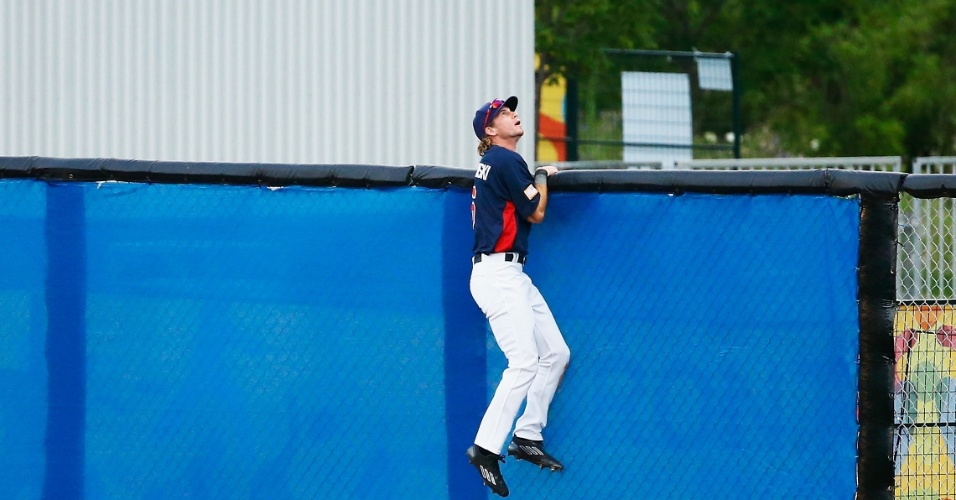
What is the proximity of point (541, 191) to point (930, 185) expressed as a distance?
1.70 m

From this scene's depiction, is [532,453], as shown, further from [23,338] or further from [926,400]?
[23,338]

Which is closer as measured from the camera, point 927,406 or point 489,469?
point 489,469

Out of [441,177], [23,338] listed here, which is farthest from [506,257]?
[23,338]

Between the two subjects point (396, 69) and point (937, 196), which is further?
point (396, 69)

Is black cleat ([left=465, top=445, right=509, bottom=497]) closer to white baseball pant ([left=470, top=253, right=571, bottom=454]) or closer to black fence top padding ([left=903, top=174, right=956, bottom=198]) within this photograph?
white baseball pant ([left=470, top=253, right=571, bottom=454])

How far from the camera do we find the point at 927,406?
5.57m

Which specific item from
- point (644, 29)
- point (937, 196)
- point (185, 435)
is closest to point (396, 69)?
point (185, 435)

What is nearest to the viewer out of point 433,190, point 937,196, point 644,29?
point 937,196

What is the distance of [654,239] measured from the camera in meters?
5.34

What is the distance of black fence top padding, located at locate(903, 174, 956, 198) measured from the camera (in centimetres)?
504

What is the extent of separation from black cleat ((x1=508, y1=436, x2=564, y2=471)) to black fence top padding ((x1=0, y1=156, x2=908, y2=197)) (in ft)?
3.88

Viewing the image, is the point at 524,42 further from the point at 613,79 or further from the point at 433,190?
the point at 613,79

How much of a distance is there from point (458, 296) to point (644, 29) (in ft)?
33.8

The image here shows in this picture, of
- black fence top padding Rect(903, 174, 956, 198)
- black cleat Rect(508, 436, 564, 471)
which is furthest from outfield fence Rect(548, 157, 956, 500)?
black cleat Rect(508, 436, 564, 471)
